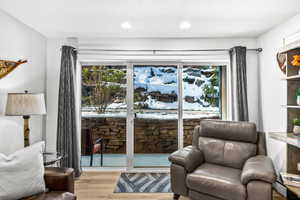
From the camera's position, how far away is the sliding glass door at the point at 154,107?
12.5 feet

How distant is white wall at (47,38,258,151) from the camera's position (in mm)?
3617

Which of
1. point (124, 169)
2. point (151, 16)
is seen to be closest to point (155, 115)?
point (124, 169)

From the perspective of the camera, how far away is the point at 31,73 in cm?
318

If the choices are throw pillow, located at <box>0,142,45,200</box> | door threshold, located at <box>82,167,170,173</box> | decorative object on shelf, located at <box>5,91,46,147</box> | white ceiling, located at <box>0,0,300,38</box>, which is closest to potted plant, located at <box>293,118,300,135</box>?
white ceiling, located at <box>0,0,300,38</box>

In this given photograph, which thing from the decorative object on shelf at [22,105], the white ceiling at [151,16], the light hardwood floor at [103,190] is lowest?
the light hardwood floor at [103,190]

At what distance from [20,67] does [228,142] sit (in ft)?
10.0

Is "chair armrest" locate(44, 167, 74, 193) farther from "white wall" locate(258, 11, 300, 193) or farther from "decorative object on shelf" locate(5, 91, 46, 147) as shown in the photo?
"white wall" locate(258, 11, 300, 193)

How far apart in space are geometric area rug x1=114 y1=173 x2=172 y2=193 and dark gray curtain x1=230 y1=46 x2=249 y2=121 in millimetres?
1547

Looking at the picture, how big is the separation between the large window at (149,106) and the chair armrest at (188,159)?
0.93m

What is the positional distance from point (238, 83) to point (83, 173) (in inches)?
119

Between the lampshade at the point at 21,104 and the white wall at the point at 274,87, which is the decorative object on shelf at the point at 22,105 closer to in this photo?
the lampshade at the point at 21,104

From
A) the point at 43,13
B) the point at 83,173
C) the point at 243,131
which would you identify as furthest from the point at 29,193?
the point at 243,131

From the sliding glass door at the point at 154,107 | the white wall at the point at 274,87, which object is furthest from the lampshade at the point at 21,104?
the white wall at the point at 274,87

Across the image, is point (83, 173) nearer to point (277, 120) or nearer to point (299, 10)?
point (277, 120)
